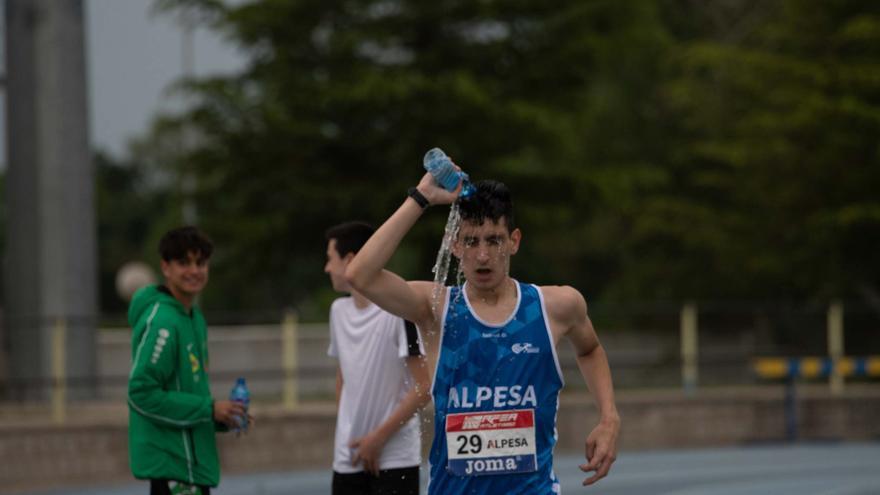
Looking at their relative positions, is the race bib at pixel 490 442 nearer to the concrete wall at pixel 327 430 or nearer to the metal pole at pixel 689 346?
the concrete wall at pixel 327 430

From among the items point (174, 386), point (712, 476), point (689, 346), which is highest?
point (174, 386)

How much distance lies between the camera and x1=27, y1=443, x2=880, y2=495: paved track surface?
50.8 ft

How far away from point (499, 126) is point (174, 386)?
21.8 metres

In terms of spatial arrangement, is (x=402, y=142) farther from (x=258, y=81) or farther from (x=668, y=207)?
(x=668, y=207)

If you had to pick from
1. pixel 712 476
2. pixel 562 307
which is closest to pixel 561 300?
pixel 562 307

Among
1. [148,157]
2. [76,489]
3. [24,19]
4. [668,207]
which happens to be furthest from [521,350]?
[148,157]

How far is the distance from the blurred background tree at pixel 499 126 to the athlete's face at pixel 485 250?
22.3 meters

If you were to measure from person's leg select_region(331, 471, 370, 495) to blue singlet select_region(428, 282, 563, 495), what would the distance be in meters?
1.90

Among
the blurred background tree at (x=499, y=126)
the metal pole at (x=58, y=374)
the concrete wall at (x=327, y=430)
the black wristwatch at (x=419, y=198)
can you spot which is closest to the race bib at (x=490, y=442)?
the black wristwatch at (x=419, y=198)

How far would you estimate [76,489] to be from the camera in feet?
51.1

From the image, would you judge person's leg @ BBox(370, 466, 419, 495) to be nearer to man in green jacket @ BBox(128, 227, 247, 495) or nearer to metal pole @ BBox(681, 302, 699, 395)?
man in green jacket @ BBox(128, 227, 247, 495)

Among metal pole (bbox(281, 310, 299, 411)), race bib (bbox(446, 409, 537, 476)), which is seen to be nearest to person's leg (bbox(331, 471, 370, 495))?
race bib (bbox(446, 409, 537, 476))

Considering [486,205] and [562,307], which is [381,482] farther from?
[486,205]

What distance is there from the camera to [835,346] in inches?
827
